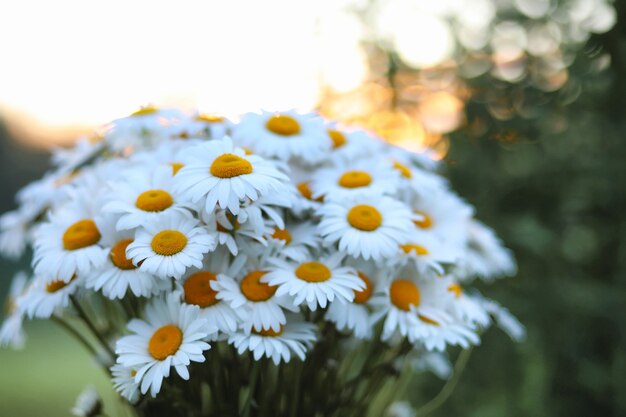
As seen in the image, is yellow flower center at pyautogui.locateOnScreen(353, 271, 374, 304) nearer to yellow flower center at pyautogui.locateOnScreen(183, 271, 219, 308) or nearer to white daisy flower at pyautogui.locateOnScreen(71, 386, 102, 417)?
yellow flower center at pyautogui.locateOnScreen(183, 271, 219, 308)

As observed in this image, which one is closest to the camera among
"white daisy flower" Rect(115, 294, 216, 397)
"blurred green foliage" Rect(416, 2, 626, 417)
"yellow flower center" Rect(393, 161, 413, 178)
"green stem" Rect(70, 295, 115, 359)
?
"white daisy flower" Rect(115, 294, 216, 397)

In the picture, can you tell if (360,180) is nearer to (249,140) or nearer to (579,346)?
(249,140)

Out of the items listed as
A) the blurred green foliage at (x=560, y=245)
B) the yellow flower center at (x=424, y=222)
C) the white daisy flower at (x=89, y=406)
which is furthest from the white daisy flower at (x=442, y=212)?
the blurred green foliage at (x=560, y=245)

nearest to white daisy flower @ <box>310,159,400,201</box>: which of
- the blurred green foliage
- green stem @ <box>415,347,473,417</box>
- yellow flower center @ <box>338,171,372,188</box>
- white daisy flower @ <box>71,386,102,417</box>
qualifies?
yellow flower center @ <box>338,171,372,188</box>

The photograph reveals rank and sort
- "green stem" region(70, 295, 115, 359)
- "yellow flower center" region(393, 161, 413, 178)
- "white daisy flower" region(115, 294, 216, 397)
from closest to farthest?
1. "white daisy flower" region(115, 294, 216, 397)
2. "green stem" region(70, 295, 115, 359)
3. "yellow flower center" region(393, 161, 413, 178)

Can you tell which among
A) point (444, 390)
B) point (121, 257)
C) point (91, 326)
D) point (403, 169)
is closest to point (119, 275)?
point (121, 257)

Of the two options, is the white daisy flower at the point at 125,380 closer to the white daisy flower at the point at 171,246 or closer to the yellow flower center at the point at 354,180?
the white daisy flower at the point at 171,246
